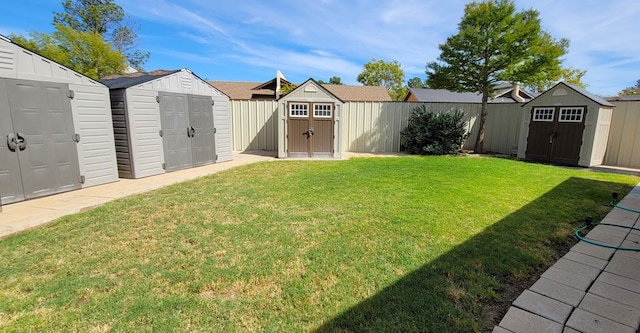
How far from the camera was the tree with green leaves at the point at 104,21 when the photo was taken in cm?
2205

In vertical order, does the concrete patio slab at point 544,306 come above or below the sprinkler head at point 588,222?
below

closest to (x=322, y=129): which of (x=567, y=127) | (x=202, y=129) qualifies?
(x=202, y=129)

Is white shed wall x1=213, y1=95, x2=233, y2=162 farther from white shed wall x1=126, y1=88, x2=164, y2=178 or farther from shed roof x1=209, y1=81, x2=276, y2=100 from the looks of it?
shed roof x1=209, y1=81, x2=276, y2=100

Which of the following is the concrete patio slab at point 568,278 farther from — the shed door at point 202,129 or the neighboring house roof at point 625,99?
the neighboring house roof at point 625,99

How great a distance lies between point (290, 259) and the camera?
275 centimetres

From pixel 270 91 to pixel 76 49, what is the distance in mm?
12199

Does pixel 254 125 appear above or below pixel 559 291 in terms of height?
above

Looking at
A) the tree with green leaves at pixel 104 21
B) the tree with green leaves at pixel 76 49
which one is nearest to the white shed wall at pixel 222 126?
the tree with green leaves at pixel 76 49

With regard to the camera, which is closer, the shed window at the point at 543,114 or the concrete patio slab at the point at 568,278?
the concrete patio slab at the point at 568,278

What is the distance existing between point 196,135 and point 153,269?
18.7ft

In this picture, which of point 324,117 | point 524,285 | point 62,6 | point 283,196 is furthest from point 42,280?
point 62,6

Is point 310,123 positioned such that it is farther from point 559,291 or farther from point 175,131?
point 559,291

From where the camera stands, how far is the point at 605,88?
85.5 feet

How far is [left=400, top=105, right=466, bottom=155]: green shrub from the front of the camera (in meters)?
10.2
